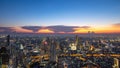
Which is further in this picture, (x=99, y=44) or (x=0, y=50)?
(x=99, y=44)

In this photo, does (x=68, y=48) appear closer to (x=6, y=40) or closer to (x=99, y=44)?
(x=99, y=44)

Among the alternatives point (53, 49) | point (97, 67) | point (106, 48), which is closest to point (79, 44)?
point (106, 48)

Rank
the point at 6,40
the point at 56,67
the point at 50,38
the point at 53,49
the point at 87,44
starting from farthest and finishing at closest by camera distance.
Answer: the point at 87,44 → the point at 50,38 → the point at 53,49 → the point at 6,40 → the point at 56,67

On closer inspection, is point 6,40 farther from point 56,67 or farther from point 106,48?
point 106,48

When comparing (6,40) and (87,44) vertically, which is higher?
(6,40)

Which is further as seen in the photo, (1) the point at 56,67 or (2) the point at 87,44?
(2) the point at 87,44

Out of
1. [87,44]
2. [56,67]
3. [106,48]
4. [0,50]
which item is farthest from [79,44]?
[0,50]

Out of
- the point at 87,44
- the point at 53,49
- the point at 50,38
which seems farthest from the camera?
the point at 87,44

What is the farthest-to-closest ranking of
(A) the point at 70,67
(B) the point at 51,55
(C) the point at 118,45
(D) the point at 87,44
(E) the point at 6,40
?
(D) the point at 87,44 → (C) the point at 118,45 → (B) the point at 51,55 → (E) the point at 6,40 → (A) the point at 70,67

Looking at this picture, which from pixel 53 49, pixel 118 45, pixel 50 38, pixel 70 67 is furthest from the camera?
pixel 118 45
